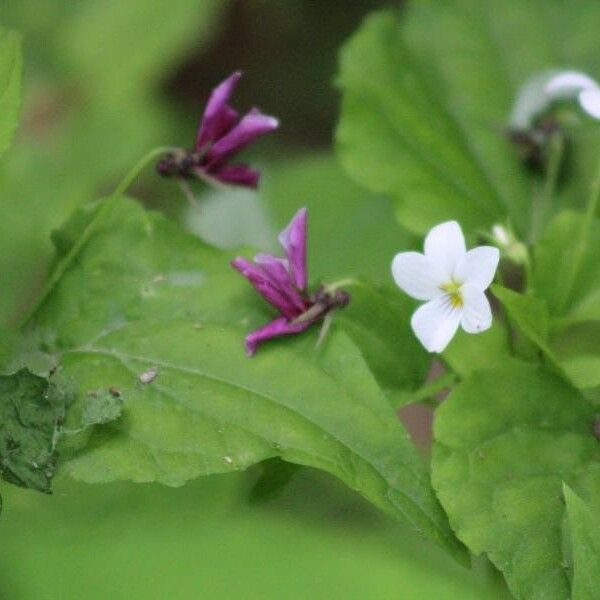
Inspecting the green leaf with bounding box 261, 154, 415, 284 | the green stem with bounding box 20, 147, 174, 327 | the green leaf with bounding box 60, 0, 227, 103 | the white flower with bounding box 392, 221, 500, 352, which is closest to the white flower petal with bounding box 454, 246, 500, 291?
the white flower with bounding box 392, 221, 500, 352

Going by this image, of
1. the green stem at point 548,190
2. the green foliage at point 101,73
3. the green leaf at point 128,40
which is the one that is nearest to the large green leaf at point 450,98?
the green stem at point 548,190

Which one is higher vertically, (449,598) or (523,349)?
(449,598)

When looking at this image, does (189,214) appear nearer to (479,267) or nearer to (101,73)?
(101,73)

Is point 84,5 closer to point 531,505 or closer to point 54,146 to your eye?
point 54,146

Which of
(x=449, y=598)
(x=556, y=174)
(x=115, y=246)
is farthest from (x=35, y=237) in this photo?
(x=449, y=598)

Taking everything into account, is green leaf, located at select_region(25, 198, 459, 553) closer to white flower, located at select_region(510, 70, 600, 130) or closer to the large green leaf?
the large green leaf
